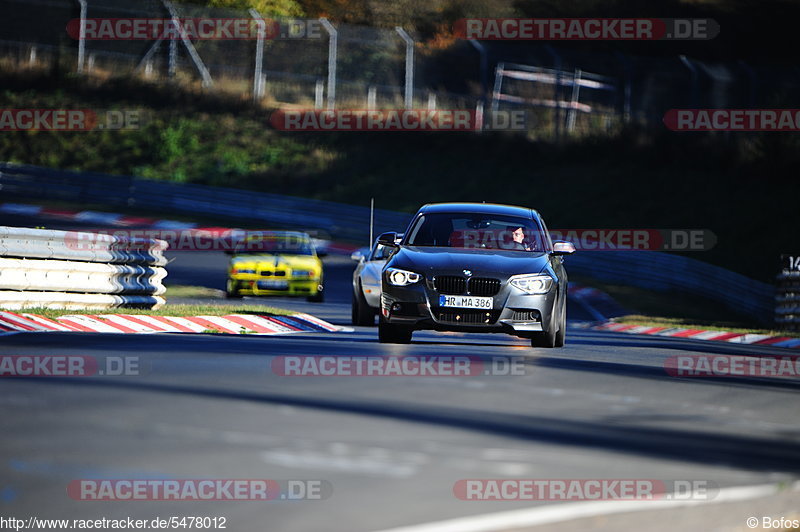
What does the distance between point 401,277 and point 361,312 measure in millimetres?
4907

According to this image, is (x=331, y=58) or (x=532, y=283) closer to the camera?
(x=532, y=283)

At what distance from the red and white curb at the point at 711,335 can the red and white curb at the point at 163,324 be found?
615 cm

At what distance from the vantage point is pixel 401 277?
13648mm

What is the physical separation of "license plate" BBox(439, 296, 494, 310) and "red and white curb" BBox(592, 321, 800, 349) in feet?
27.4

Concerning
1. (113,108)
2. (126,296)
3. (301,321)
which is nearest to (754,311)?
(301,321)

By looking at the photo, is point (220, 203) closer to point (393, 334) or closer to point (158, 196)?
point (158, 196)

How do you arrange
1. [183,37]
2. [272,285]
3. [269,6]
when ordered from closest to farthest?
[272,285] < [183,37] < [269,6]

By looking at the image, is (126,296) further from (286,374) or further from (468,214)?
(286,374)

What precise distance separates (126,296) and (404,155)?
3255 centimetres

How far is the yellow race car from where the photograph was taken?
24547 mm

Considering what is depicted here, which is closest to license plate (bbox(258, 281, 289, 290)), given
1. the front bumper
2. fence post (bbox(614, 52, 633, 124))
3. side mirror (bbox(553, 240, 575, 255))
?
side mirror (bbox(553, 240, 575, 255))

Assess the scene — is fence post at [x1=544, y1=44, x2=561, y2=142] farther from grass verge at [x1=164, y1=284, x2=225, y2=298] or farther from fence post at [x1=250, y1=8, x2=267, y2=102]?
grass verge at [x1=164, y1=284, x2=225, y2=298]

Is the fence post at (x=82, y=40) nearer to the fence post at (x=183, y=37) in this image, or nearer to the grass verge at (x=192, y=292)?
the fence post at (x=183, y=37)

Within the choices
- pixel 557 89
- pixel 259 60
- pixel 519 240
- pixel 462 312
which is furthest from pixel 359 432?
pixel 259 60
